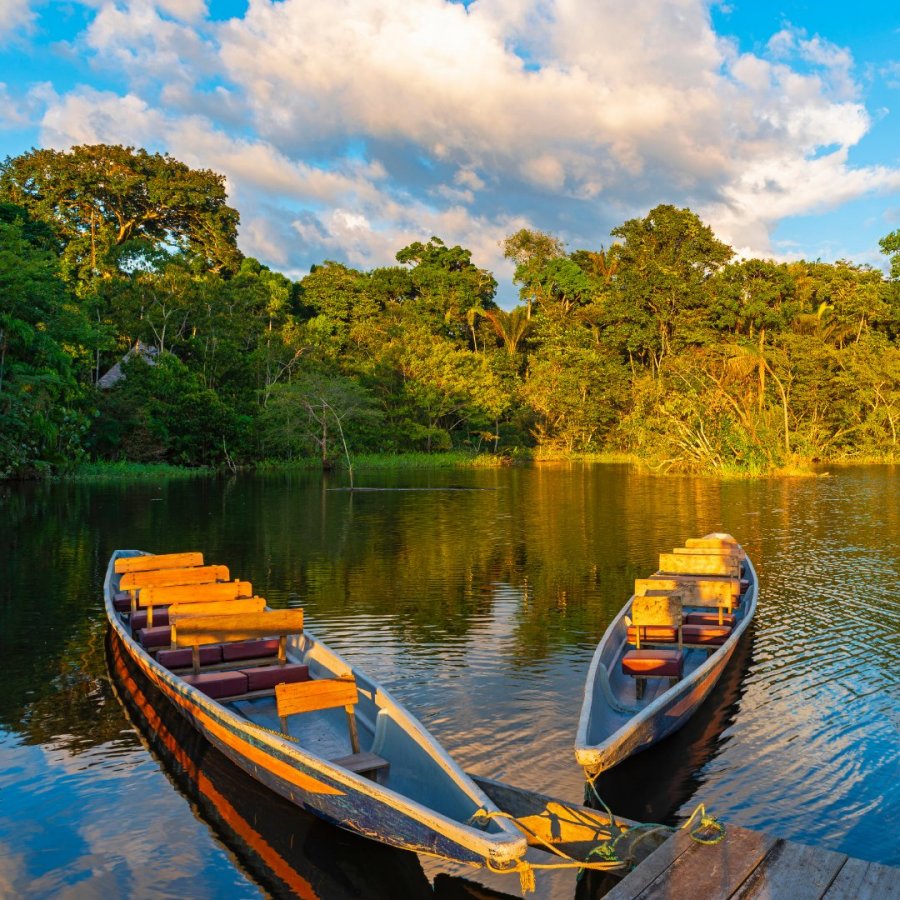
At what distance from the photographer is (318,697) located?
755 centimetres

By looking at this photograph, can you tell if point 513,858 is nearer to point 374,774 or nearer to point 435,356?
point 374,774

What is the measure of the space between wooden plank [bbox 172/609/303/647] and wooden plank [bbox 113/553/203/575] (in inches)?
169

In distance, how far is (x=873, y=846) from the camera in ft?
22.7

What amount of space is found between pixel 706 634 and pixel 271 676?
5600mm

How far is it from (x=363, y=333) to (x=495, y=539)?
44934 millimetres

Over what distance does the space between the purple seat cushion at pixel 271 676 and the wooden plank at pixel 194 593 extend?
2219 millimetres

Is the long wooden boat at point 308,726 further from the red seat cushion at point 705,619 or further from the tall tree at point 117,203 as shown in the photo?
the tall tree at point 117,203

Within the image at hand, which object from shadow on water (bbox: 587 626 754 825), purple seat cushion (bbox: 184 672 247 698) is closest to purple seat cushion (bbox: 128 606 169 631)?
purple seat cushion (bbox: 184 672 247 698)

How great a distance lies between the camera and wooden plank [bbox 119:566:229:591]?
489 inches

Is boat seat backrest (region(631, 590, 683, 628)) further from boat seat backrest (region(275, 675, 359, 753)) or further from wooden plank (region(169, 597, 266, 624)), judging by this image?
wooden plank (region(169, 597, 266, 624))

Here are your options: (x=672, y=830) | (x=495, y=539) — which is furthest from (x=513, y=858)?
(x=495, y=539)

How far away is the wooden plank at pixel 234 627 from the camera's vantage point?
9367 millimetres

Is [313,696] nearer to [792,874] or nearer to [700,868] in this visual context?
[700,868]

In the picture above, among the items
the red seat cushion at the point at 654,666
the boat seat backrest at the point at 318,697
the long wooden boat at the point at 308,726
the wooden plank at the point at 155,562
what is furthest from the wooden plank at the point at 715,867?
the wooden plank at the point at 155,562
